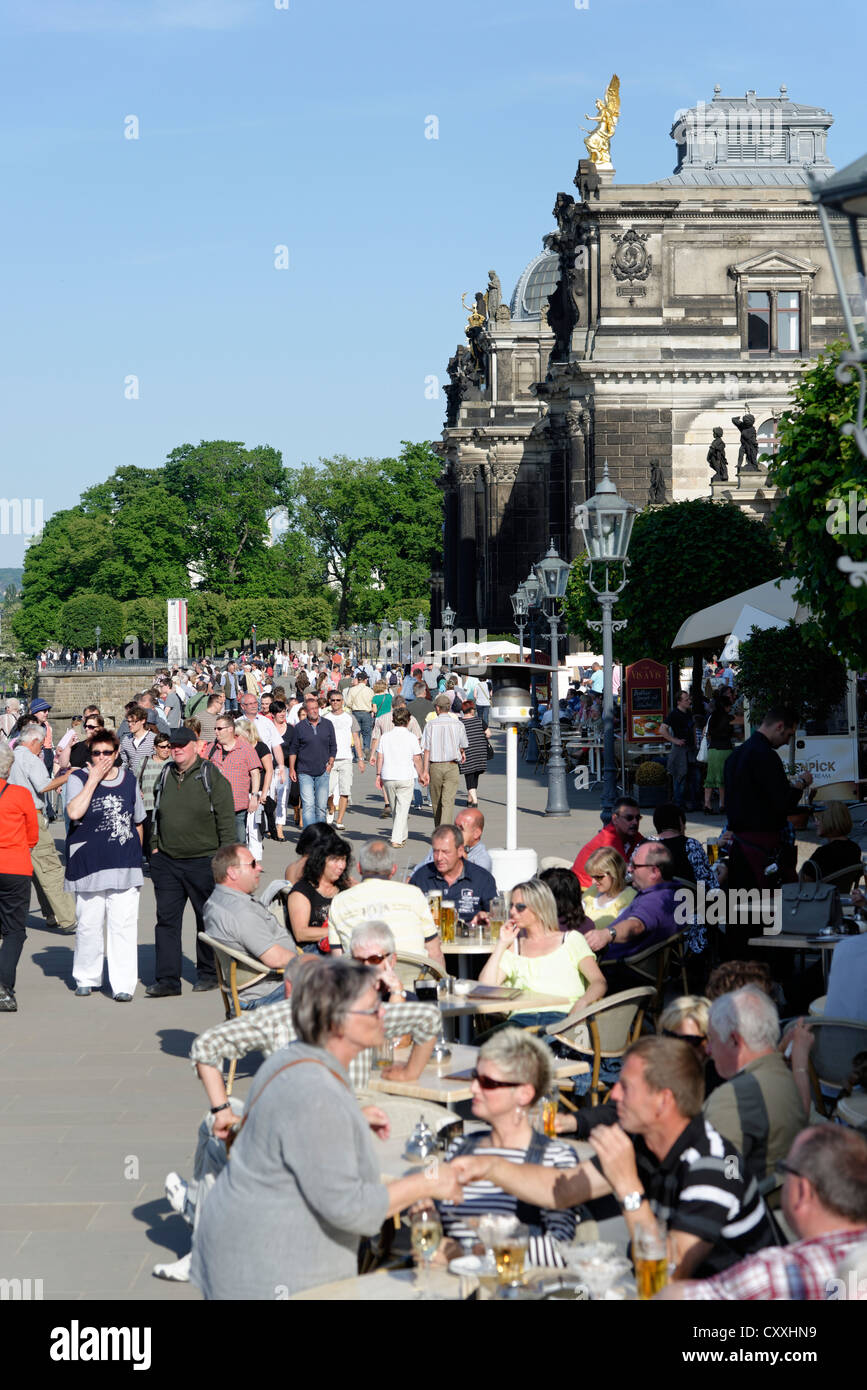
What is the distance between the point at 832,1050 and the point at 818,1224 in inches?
117

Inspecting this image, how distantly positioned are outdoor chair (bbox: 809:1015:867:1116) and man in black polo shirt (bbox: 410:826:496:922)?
10.9 ft

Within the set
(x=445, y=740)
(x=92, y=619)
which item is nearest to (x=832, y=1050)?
(x=445, y=740)

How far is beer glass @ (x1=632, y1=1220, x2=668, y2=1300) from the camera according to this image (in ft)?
14.5

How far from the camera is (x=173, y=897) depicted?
12.0 meters

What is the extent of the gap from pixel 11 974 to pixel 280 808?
388 inches

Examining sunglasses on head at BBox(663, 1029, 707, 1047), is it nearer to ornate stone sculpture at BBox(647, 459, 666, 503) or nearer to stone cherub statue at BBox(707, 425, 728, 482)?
stone cherub statue at BBox(707, 425, 728, 482)

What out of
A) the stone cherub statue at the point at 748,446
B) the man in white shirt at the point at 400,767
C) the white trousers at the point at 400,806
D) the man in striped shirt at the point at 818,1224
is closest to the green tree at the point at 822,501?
the man in white shirt at the point at 400,767

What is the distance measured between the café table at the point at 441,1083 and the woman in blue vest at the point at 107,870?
5.03 meters

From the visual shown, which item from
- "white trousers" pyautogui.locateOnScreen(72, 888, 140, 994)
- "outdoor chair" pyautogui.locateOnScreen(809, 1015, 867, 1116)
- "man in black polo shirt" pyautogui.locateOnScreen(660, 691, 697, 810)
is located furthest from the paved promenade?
"man in black polo shirt" pyautogui.locateOnScreen(660, 691, 697, 810)

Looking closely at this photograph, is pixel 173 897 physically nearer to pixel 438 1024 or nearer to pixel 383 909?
pixel 383 909

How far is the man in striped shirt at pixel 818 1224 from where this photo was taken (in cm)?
400

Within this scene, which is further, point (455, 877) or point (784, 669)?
point (784, 669)

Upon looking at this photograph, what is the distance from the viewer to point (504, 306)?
84438 mm

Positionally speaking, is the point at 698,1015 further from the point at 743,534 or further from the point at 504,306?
the point at 504,306
